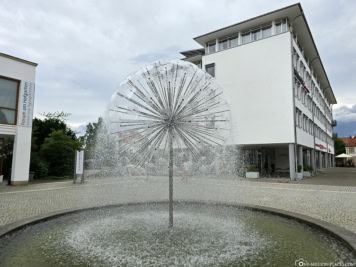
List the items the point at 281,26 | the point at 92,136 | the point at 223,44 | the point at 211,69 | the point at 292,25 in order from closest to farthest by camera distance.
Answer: the point at 281,26 → the point at 92,136 → the point at 292,25 → the point at 223,44 → the point at 211,69

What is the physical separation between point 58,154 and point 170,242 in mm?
24173

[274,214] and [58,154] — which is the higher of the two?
[58,154]

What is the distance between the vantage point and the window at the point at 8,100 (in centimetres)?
1784

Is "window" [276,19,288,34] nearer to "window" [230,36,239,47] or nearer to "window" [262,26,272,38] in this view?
"window" [262,26,272,38]

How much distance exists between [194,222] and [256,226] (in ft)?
5.20

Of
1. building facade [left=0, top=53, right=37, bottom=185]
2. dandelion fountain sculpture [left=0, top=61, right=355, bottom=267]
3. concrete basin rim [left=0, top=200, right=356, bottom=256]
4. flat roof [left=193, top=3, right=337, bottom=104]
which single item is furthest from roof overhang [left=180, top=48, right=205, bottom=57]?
dandelion fountain sculpture [left=0, top=61, right=355, bottom=267]

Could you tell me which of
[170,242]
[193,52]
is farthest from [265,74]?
[170,242]

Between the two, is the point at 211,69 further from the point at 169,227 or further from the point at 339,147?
the point at 339,147

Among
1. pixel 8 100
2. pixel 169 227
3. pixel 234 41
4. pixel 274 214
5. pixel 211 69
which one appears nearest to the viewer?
pixel 169 227

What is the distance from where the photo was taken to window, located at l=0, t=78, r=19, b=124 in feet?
58.5

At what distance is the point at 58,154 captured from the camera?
2623 cm

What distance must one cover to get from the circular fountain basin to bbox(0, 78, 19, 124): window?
542 inches

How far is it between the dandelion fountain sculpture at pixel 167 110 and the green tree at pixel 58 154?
21.6 metres

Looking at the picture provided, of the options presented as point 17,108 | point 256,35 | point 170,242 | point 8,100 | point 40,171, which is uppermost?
point 256,35
